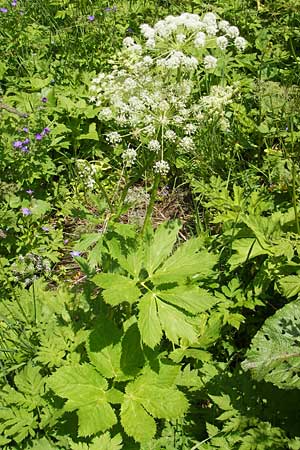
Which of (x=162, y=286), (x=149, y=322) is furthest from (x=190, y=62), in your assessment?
(x=149, y=322)

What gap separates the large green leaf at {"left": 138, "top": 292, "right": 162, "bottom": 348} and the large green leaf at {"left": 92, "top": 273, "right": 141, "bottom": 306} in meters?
0.05

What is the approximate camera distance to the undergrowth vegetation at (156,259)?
7.64 ft

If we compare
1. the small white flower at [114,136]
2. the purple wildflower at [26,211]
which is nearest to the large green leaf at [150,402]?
the small white flower at [114,136]

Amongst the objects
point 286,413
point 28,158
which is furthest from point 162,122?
point 28,158

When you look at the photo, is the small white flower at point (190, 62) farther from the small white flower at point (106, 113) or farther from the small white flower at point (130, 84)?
the small white flower at point (106, 113)

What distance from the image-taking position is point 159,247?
254 centimetres

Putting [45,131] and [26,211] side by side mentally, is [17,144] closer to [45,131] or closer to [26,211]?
[45,131]

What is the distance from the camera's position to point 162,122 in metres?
2.24

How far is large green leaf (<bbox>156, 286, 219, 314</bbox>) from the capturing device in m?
2.33

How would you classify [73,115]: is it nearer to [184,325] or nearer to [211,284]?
[211,284]

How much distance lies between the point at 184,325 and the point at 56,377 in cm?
64

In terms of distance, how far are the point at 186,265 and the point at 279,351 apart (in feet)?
1.93

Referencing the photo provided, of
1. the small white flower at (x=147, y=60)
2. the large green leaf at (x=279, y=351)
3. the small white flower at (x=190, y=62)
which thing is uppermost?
the small white flower at (x=147, y=60)

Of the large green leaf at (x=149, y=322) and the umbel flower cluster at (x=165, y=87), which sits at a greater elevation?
the umbel flower cluster at (x=165, y=87)
